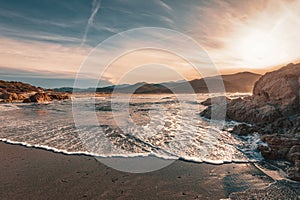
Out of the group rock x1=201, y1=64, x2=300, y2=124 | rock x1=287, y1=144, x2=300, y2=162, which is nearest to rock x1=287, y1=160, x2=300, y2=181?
rock x1=287, y1=144, x2=300, y2=162

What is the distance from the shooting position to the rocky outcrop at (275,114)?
7492mm

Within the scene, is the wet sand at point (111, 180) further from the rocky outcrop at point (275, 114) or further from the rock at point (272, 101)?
the rock at point (272, 101)

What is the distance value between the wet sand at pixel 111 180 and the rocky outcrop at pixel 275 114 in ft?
5.32

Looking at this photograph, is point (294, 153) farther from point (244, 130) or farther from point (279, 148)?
point (244, 130)

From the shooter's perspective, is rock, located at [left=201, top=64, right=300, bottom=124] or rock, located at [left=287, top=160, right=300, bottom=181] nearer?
rock, located at [left=287, top=160, right=300, bottom=181]

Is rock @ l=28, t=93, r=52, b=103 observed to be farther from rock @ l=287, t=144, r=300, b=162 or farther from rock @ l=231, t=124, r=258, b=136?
rock @ l=287, t=144, r=300, b=162

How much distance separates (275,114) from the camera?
12.6 m

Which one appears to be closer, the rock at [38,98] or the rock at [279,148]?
the rock at [279,148]

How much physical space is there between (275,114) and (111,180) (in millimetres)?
11198

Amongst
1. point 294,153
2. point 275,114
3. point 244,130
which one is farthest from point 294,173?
point 275,114

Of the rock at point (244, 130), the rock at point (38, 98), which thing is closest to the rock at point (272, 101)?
the rock at point (244, 130)

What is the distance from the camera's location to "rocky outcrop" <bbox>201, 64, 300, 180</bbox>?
7492 mm

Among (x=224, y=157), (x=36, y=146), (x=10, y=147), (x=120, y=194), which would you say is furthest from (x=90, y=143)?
(x=224, y=157)

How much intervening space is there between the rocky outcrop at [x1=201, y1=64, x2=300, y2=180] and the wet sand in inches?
63.8
